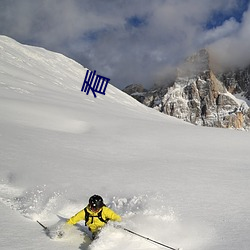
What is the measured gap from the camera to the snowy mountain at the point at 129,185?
17.6 feet

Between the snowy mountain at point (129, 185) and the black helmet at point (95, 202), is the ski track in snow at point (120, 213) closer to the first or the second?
the snowy mountain at point (129, 185)

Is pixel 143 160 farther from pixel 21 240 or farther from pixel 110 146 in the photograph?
pixel 21 240

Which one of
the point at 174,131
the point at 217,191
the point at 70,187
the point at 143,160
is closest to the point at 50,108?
the point at 174,131

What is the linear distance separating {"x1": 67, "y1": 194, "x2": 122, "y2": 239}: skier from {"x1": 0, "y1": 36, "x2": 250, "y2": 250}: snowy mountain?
0.71 ft

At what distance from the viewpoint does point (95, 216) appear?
5777 millimetres

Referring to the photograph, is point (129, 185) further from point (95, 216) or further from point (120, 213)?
point (95, 216)

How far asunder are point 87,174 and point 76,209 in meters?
1.85

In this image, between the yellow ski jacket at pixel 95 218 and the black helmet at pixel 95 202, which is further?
the yellow ski jacket at pixel 95 218

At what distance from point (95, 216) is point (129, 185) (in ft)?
7.50

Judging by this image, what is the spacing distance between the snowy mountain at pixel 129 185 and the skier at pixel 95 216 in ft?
0.71

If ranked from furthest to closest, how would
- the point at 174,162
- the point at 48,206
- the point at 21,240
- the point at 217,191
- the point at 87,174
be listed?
the point at 174,162, the point at 87,174, the point at 217,191, the point at 48,206, the point at 21,240

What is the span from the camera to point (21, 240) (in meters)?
5.03

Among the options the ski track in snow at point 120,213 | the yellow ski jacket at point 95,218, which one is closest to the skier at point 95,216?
the yellow ski jacket at point 95,218

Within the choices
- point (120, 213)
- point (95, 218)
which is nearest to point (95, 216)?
point (95, 218)
